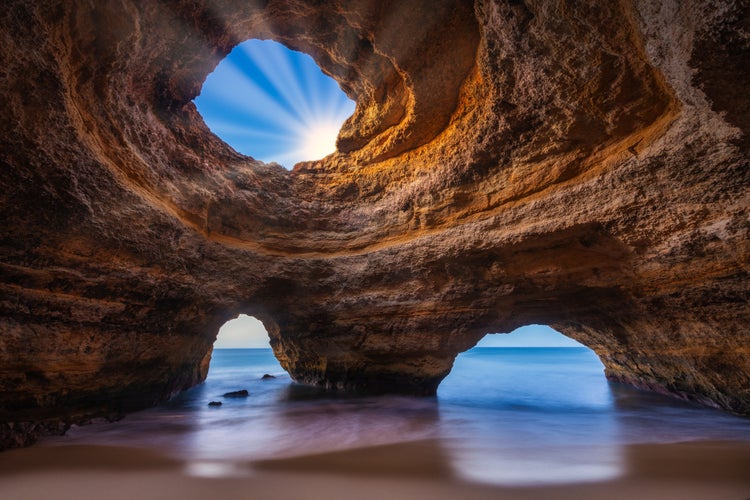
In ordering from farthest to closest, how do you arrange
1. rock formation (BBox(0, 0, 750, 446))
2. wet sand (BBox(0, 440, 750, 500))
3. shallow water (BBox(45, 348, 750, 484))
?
1. shallow water (BBox(45, 348, 750, 484))
2. rock formation (BBox(0, 0, 750, 446))
3. wet sand (BBox(0, 440, 750, 500))

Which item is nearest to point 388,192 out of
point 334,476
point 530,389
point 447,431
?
point 447,431

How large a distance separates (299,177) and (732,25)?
21.8ft

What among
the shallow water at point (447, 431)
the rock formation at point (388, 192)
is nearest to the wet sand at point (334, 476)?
the shallow water at point (447, 431)

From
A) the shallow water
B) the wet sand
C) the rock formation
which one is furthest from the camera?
the shallow water

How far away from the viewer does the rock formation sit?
334cm

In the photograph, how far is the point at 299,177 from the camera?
7305 millimetres

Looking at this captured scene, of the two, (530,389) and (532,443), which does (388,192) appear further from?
(530,389)

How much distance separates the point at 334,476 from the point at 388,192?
201 inches

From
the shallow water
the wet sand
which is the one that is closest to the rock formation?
the shallow water

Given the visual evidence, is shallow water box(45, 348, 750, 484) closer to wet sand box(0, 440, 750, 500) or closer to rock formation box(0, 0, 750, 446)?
wet sand box(0, 440, 750, 500)

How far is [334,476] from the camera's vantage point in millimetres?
3109

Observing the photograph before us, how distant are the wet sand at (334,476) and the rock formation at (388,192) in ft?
4.99

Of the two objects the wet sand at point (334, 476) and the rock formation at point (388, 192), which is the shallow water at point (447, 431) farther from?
the rock formation at point (388, 192)

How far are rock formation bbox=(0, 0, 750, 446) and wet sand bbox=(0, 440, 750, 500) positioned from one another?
59.9 inches
